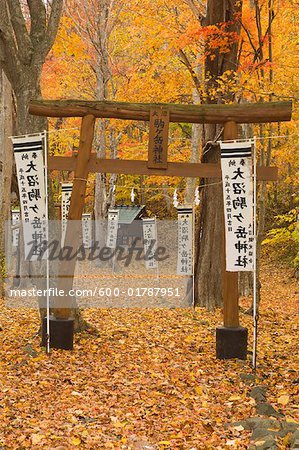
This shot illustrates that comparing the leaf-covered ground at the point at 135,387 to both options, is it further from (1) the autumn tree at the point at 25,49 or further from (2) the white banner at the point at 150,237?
(2) the white banner at the point at 150,237

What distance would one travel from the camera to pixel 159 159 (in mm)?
8664

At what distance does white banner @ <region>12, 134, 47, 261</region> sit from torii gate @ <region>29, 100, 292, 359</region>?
0.86 feet

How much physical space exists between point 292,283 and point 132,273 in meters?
6.50

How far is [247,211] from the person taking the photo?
8164 millimetres

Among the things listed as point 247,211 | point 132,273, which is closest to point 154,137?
point 247,211

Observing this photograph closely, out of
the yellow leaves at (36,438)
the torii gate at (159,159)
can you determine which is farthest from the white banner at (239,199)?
the yellow leaves at (36,438)

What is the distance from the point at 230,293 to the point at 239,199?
1.56 meters

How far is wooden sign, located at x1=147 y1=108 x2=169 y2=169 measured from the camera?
28.2ft

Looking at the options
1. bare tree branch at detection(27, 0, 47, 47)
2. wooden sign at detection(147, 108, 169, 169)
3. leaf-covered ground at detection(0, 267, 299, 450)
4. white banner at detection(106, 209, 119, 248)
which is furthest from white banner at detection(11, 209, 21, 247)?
wooden sign at detection(147, 108, 169, 169)

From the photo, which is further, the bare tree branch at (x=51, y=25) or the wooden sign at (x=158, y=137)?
the bare tree branch at (x=51, y=25)

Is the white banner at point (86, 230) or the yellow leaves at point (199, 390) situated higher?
the white banner at point (86, 230)

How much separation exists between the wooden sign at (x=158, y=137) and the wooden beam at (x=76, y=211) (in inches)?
37.3

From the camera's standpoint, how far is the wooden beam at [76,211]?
28.4 ft

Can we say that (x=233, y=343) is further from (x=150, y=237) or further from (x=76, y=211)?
(x=150, y=237)
